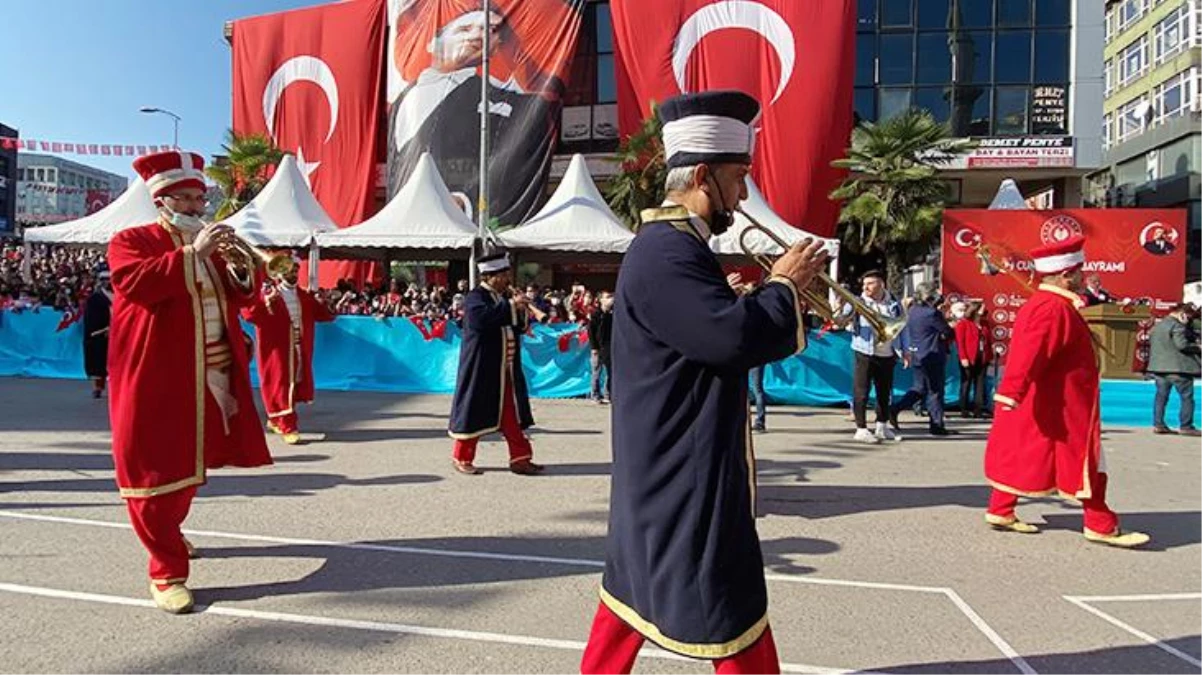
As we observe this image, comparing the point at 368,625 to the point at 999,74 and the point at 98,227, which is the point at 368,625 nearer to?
the point at 98,227

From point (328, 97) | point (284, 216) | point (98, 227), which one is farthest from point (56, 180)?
point (284, 216)

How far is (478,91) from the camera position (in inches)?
1080

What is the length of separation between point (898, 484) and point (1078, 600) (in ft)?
9.98

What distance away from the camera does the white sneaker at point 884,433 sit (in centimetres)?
1016

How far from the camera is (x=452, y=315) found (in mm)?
15414

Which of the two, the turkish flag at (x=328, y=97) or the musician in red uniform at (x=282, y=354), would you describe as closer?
the musician in red uniform at (x=282, y=354)

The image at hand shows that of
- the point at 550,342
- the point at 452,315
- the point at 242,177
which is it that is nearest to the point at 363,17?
the point at 242,177

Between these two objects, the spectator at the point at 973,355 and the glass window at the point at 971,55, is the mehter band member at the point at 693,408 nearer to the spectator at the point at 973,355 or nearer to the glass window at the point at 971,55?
the spectator at the point at 973,355

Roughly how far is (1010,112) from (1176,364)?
20.7 meters

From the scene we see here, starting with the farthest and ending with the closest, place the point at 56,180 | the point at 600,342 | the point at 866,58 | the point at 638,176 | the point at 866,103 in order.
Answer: the point at 56,180, the point at 866,103, the point at 866,58, the point at 638,176, the point at 600,342

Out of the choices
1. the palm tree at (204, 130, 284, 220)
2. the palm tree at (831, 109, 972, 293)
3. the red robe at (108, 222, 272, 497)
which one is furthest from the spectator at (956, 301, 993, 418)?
the palm tree at (204, 130, 284, 220)

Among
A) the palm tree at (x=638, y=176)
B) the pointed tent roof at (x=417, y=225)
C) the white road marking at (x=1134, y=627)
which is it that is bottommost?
the white road marking at (x=1134, y=627)

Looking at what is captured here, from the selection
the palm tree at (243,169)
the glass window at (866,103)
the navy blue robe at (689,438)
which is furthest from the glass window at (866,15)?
the navy blue robe at (689,438)

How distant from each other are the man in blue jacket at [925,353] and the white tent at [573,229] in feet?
22.9
